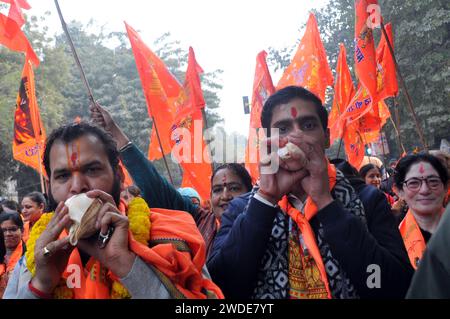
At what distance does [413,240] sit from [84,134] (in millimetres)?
1909

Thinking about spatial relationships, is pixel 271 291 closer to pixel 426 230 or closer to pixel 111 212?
pixel 111 212

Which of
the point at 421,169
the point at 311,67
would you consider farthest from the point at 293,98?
the point at 311,67

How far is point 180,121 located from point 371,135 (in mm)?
4763

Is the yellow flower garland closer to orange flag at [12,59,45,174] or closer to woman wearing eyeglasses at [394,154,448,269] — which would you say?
woman wearing eyeglasses at [394,154,448,269]

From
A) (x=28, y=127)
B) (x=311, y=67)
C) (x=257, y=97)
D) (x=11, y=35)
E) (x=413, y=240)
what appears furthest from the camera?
(x=28, y=127)

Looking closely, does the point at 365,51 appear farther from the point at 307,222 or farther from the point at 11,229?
the point at 307,222

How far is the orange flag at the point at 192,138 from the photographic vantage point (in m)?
5.14

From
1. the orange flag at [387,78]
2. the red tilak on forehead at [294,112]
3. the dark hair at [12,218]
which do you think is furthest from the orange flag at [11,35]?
the orange flag at [387,78]

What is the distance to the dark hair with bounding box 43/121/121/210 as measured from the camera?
178 cm

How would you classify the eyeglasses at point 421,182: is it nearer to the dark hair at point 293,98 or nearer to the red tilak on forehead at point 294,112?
the dark hair at point 293,98

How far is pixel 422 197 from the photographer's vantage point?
2902mm

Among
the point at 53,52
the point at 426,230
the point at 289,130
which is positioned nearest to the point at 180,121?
the point at 426,230

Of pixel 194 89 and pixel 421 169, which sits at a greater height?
pixel 194 89
